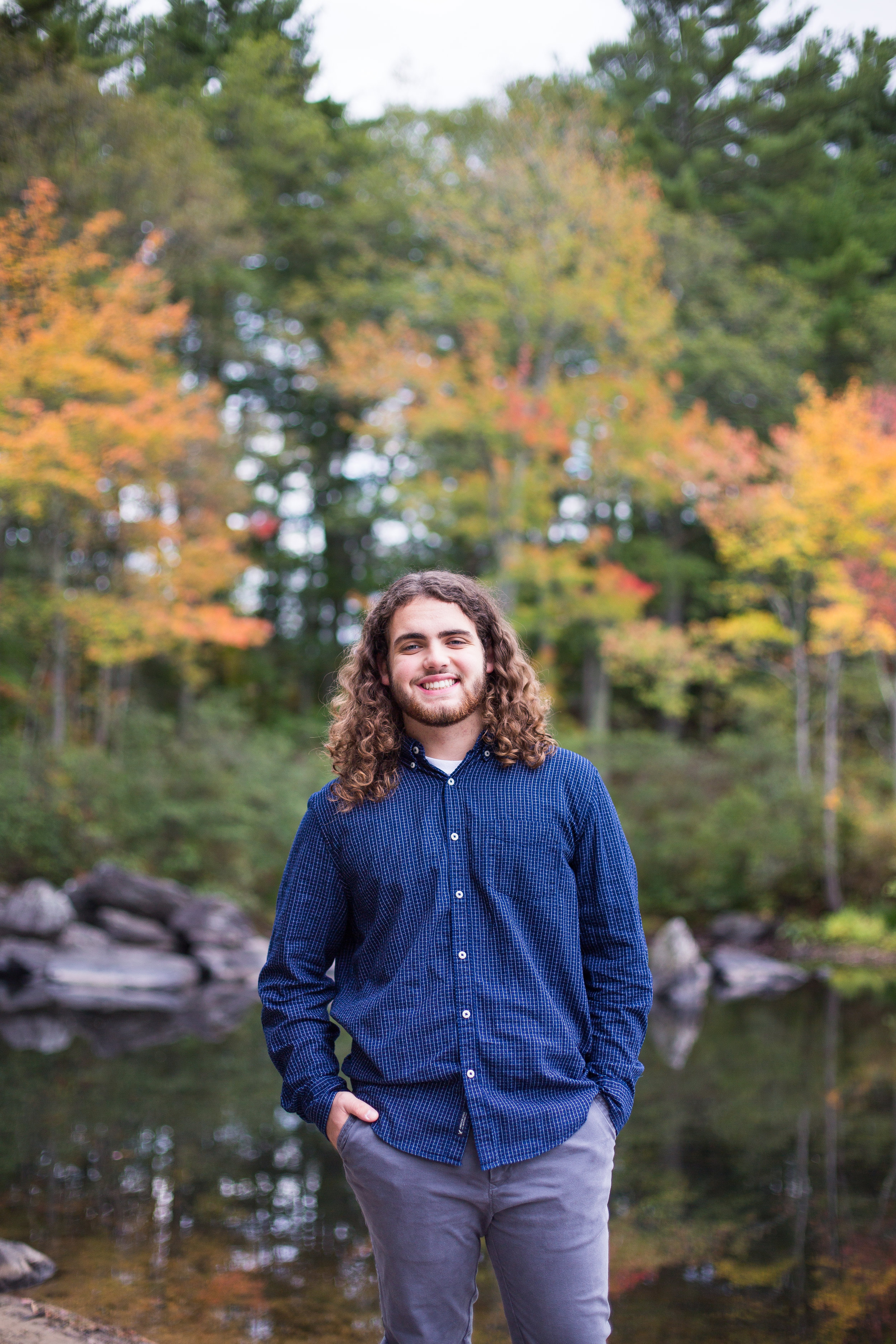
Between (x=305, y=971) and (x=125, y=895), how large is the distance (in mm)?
9817

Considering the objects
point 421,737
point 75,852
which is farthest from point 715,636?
point 421,737

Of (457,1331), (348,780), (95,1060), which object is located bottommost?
(95,1060)

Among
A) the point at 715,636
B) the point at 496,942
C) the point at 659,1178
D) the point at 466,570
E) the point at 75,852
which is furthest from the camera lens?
the point at 466,570

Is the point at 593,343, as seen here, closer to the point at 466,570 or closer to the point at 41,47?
the point at 466,570

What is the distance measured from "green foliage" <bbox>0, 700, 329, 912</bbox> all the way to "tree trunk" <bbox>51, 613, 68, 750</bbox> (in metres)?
0.30

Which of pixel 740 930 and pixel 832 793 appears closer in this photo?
pixel 740 930

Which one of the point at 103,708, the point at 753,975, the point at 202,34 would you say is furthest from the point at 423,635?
the point at 103,708

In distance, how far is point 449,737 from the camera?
6.76 ft

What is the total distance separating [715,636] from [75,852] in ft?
32.2

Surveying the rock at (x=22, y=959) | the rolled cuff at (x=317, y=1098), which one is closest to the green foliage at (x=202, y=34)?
the rock at (x=22, y=959)

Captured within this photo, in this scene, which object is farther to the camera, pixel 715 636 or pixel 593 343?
pixel 593 343

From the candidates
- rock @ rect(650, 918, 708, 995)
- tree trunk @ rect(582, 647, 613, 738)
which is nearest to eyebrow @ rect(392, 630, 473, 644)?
rock @ rect(650, 918, 708, 995)

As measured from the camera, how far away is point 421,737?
6.82 ft

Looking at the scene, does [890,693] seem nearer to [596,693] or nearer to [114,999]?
[596,693]
